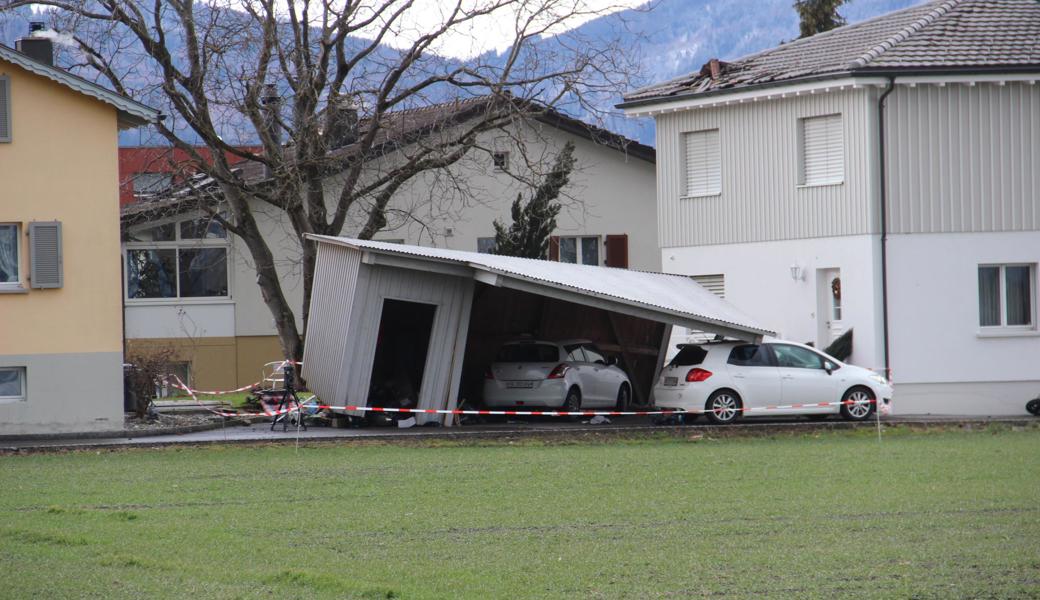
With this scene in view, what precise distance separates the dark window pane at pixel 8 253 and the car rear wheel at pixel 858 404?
1469 centimetres

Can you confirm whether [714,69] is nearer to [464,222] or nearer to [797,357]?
[797,357]

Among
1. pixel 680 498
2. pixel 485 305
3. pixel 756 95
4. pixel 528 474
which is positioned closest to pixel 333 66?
pixel 485 305

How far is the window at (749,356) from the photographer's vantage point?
2566cm

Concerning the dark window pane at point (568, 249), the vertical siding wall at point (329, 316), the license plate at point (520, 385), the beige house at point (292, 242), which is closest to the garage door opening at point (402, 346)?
the vertical siding wall at point (329, 316)

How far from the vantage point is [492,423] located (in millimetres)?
26531

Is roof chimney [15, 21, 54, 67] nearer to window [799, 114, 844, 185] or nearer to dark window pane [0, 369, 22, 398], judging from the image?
dark window pane [0, 369, 22, 398]

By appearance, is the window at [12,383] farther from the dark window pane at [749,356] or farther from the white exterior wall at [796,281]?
the white exterior wall at [796,281]

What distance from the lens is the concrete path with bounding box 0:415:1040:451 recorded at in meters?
22.7

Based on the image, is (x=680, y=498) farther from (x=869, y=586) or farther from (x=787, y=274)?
(x=787, y=274)

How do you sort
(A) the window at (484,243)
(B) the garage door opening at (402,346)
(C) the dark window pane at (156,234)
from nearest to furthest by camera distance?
(B) the garage door opening at (402,346)
(C) the dark window pane at (156,234)
(A) the window at (484,243)

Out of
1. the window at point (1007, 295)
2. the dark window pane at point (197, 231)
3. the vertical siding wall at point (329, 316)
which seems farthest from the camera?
the dark window pane at point (197, 231)

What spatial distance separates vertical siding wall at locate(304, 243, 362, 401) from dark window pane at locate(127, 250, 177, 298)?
14876 millimetres

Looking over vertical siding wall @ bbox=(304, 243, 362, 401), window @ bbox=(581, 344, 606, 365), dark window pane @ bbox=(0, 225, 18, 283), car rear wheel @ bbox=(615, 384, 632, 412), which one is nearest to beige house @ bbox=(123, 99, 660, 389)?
A: car rear wheel @ bbox=(615, 384, 632, 412)

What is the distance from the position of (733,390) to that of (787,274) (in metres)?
5.68
